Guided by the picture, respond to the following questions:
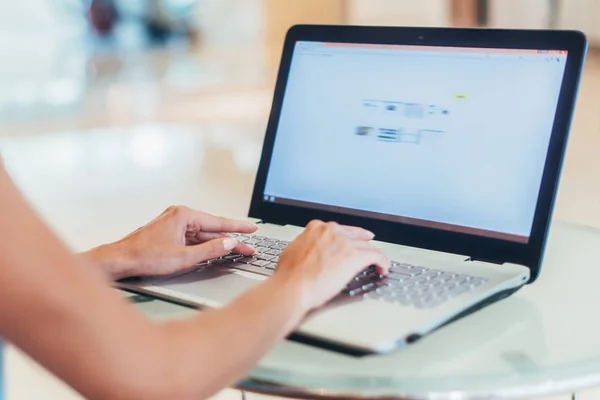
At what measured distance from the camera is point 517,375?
0.71 m

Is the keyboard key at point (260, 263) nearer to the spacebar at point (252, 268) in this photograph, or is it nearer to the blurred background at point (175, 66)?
the spacebar at point (252, 268)

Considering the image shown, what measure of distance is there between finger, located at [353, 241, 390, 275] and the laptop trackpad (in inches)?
4.7

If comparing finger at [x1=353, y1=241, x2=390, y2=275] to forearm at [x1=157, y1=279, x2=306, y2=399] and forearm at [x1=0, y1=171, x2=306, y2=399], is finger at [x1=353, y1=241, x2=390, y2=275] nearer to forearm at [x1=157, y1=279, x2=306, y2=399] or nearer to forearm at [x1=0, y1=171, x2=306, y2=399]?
forearm at [x1=157, y1=279, x2=306, y2=399]

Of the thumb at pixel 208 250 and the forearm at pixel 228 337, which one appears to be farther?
the thumb at pixel 208 250

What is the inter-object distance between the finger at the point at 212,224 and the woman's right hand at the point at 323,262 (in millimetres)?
166

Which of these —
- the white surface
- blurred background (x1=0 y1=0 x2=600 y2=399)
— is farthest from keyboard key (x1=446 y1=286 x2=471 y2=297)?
the white surface

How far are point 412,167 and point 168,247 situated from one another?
0.31m

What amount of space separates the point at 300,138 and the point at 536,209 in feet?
1.13

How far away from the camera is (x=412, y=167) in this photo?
1022 mm

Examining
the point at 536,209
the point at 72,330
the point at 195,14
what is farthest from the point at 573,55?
the point at 195,14

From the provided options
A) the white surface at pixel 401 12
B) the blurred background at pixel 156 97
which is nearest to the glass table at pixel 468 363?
the blurred background at pixel 156 97

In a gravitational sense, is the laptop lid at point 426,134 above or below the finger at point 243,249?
above

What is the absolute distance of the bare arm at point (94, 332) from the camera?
587 millimetres

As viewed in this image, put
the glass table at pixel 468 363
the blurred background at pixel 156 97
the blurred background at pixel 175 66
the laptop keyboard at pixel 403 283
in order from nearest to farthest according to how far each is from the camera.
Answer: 1. the glass table at pixel 468 363
2. the laptop keyboard at pixel 403 283
3. the blurred background at pixel 156 97
4. the blurred background at pixel 175 66
